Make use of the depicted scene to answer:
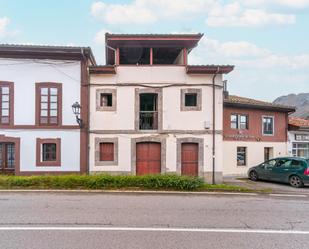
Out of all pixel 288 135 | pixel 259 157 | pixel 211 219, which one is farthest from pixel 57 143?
pixel 288 135

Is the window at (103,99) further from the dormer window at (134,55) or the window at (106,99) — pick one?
the dormer window at (134,55)

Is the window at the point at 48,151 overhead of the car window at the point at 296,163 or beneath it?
overhead

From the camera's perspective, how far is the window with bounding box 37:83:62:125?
53.6 ft

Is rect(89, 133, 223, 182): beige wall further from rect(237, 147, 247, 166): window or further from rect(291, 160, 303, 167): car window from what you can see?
rect(237, 147, 247, 166): window

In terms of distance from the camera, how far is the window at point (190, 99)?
1704 centimetres

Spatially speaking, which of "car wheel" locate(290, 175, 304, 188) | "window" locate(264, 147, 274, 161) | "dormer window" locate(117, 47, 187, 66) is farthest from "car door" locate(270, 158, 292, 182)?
"dormer window" locate(117, 47, 187, 66)

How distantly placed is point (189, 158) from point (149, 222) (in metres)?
9.84

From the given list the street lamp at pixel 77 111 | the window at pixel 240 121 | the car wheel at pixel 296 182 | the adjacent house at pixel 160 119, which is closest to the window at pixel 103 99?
the adjacent house at pixel 160 119

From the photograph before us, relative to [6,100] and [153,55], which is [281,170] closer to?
[153,55]

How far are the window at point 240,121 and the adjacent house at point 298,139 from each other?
4098 millimetres

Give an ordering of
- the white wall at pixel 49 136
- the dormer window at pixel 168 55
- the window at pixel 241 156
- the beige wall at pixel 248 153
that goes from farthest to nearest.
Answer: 1. the window at pixel 241 156
2. the beige wall at pixel 248 153
3. the dormer window at pixel 168 55
4. the white wall at pixel 49 136

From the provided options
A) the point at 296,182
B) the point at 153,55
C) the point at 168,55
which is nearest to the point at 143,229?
the point at 296,182

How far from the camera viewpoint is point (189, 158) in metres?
16.8

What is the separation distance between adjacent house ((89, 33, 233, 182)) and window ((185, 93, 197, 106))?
0.94 ft
